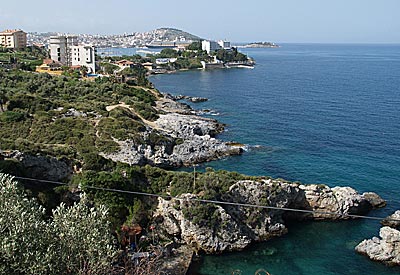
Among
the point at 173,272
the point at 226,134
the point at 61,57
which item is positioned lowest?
the point at 173,272

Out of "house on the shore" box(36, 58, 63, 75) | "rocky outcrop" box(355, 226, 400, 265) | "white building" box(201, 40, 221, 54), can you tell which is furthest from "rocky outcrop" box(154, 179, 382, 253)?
"white building" box(201, 40, 221, 54)

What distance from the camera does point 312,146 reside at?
35031 millimetres

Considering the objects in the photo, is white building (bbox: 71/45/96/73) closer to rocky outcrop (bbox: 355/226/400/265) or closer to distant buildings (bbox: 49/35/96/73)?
distant buildings (bbox: 49/35/96/73)

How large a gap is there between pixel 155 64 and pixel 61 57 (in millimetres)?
35446

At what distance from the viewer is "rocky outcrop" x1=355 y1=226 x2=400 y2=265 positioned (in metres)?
17.6

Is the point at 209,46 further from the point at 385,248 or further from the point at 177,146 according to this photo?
the point at 385,248

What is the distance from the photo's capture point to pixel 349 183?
26359 millimetres

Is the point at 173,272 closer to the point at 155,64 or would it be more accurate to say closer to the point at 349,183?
the point at 349,183

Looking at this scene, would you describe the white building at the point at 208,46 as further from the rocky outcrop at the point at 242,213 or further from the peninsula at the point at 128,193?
the rocky outcrop at the point at 242,213

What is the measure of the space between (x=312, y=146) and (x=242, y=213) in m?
17.4

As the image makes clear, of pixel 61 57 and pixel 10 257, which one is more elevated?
pixel 61 57

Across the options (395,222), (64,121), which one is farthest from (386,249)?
(64,121)

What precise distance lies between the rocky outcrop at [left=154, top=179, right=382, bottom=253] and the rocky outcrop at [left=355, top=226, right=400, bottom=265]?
6.10 feet

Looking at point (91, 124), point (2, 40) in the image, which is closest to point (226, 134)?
point (91, 124)
